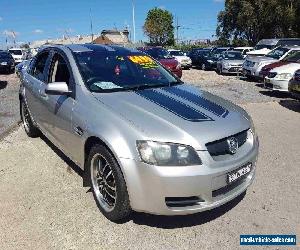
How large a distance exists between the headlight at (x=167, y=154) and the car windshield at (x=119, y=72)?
3.99 ft

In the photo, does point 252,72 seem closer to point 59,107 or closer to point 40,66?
point 40,66

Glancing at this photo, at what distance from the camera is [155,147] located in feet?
10.4

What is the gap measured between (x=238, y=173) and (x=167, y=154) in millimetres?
800

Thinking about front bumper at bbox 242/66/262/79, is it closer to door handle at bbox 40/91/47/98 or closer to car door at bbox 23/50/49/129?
car door at bbox 23/50/49/129

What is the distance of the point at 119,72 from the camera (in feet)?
15.0

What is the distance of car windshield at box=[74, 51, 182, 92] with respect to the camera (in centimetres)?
428

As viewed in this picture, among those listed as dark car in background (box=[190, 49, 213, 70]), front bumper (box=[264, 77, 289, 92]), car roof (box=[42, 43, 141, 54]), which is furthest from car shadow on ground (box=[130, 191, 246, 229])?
dark car in background (box=[190, 49, 213, 70])

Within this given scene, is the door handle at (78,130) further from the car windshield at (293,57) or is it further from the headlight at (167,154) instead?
the car windshield at (293,57)

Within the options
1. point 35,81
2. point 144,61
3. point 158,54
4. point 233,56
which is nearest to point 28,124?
point 35,81

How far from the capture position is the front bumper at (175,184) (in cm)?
312

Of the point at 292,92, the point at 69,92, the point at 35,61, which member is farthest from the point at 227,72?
the point at 69,92

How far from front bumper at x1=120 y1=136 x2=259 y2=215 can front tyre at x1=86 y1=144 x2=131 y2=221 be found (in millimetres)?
109

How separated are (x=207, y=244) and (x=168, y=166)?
2.75 feet

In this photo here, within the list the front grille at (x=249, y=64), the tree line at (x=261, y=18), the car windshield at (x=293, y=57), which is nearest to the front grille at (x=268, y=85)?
the car windshield at (x=293, y=57)
